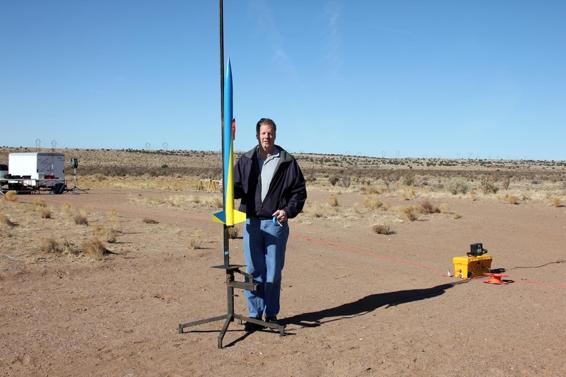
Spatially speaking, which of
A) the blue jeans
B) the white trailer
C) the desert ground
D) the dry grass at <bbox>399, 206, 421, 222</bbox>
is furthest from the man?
the white trailer

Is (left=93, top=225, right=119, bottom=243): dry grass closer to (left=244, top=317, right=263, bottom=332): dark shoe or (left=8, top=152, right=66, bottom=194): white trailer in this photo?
(left=244, top=317, right=263, bottom=332): dark shoe

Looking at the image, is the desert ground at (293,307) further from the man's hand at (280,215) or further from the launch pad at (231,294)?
the man's hand at (280,215)

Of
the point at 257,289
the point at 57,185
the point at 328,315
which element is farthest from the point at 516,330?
the point at 57,185

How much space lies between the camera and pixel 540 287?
9.10m

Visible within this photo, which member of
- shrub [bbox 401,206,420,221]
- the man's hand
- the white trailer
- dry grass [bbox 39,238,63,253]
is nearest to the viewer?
the man's hand

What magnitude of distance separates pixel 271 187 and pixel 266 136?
0.54 m

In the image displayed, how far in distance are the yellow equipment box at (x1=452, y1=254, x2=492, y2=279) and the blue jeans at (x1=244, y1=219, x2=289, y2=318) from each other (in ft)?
15.2

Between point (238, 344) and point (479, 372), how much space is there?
2268mm

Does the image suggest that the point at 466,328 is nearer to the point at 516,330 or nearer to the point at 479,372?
the point at 516,330

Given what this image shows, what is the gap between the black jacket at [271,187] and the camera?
611cm

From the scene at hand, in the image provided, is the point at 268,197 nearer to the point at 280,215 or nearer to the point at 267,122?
the point at 280,215

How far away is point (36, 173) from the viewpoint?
3541cm

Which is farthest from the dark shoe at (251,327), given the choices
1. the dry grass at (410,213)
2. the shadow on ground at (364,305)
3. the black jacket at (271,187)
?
the dry grass at (410,213)

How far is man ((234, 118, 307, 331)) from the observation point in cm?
611
